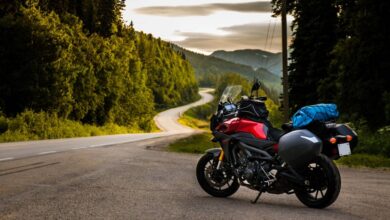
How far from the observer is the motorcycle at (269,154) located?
7.36 meters

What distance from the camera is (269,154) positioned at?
26.1ft

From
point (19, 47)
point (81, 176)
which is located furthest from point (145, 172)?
point (19, 47)

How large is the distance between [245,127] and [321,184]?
1410mm

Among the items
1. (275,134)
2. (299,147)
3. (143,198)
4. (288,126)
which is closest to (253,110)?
(275,134)

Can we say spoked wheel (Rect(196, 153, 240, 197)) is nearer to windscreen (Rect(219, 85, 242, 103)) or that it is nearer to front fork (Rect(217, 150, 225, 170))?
front fork (Rect(217, 150, 225, 170))

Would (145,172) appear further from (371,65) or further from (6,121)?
(6,121)

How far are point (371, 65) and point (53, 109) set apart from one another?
2290 centimetres

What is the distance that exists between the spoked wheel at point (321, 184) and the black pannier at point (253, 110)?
105 cm

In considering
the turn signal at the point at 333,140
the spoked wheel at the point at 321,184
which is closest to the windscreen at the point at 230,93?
the spoked wheel at the point at 321,184

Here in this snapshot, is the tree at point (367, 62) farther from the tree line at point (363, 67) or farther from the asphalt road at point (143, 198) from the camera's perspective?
the asphalt road at point (143, 198)

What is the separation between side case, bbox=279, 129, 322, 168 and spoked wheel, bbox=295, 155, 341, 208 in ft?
0.41

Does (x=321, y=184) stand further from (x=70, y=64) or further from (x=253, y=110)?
(x=70, y=64)

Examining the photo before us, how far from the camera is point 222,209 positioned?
7289 mm

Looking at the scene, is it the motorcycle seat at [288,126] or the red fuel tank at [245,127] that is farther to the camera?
the red fuel tank at [245,127]
